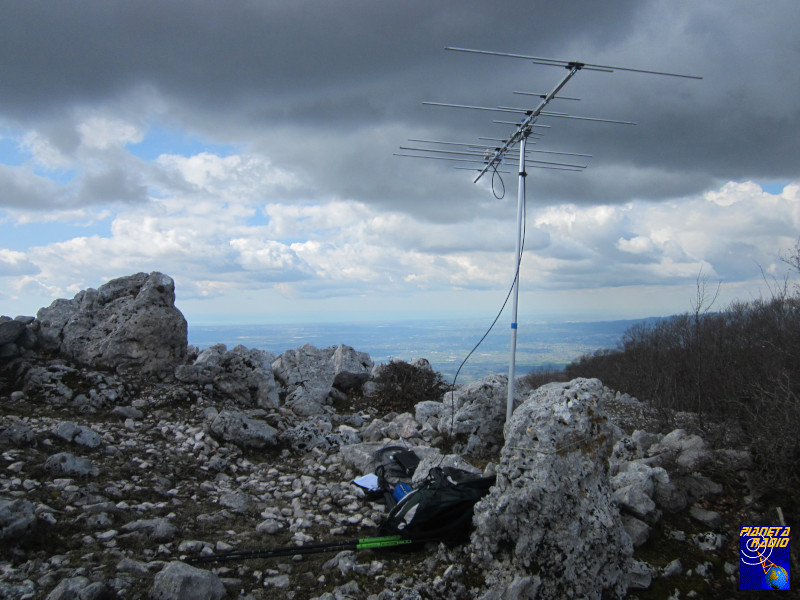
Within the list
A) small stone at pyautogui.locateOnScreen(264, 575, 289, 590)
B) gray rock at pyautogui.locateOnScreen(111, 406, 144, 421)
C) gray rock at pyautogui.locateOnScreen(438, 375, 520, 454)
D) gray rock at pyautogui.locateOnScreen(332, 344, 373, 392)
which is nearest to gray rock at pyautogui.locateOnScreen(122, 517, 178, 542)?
small stone at pyautogui.locateOnScreen(264, 575, 289, 590)

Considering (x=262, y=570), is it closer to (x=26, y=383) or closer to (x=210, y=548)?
(x=210, y=548)

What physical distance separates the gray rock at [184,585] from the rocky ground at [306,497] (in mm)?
14

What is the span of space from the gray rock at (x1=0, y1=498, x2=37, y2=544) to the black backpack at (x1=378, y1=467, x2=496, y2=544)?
13.2 ft

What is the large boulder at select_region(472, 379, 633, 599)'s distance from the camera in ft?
18.4

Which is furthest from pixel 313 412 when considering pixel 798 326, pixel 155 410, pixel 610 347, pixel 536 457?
pixel 610 347

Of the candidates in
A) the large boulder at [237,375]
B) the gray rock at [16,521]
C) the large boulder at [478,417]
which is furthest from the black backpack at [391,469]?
the large boulder at [237,375]

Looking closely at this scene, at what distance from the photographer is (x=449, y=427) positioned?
1173 centimetres

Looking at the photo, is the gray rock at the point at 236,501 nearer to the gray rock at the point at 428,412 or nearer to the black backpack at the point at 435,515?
the black backpack at the point at 435,515

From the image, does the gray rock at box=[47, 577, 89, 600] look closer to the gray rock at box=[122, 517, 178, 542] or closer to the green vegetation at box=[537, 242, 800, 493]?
the gray rock at box=[122, 517, 178, 542]

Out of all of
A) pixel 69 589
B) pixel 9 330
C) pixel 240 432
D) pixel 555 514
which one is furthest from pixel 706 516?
pixel 9 330

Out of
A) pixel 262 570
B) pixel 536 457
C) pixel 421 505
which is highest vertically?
pixel 536 457

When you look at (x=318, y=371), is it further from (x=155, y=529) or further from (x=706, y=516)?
(x=706, y=516)

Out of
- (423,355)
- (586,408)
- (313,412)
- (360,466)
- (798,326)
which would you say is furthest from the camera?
(798,326)

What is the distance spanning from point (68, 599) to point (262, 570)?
74.1 inches
